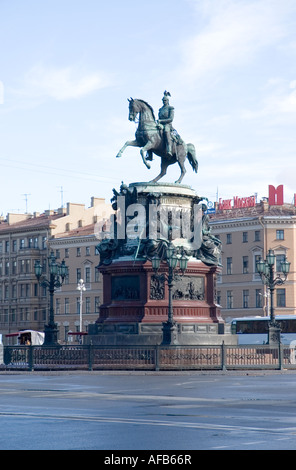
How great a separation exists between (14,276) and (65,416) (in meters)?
121

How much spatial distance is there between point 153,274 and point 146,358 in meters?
5.49

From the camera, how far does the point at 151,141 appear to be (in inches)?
1801

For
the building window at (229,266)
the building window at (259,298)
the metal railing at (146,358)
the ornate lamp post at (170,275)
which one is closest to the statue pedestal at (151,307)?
the ornate lamp post at (170,275)

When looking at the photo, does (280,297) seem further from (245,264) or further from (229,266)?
(229,266)

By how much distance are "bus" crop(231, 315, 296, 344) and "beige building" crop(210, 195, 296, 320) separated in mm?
32007

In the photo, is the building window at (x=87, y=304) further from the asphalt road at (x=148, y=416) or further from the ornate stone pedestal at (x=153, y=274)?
the asphalt road at (x=148, y=416)

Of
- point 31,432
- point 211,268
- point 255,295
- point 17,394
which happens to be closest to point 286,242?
point 255,295

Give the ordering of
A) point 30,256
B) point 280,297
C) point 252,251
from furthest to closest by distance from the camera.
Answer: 1. point 30,256
2. point 252,251
3. point 280,297

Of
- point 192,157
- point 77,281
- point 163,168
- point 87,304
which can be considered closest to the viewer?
point 163,168

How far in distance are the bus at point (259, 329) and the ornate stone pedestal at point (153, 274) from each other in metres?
26.3

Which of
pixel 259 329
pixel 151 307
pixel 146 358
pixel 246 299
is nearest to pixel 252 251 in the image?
pixel 246 299

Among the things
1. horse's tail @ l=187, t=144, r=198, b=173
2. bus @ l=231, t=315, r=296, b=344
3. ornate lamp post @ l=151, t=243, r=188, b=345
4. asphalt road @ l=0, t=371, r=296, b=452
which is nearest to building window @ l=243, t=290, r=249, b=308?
bus @ l=231, t=315, r=296, b=344

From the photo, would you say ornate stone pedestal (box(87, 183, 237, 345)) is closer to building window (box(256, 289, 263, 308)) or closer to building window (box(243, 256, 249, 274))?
building window (box(256, 289, 263, 308))

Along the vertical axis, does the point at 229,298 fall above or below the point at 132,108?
below
